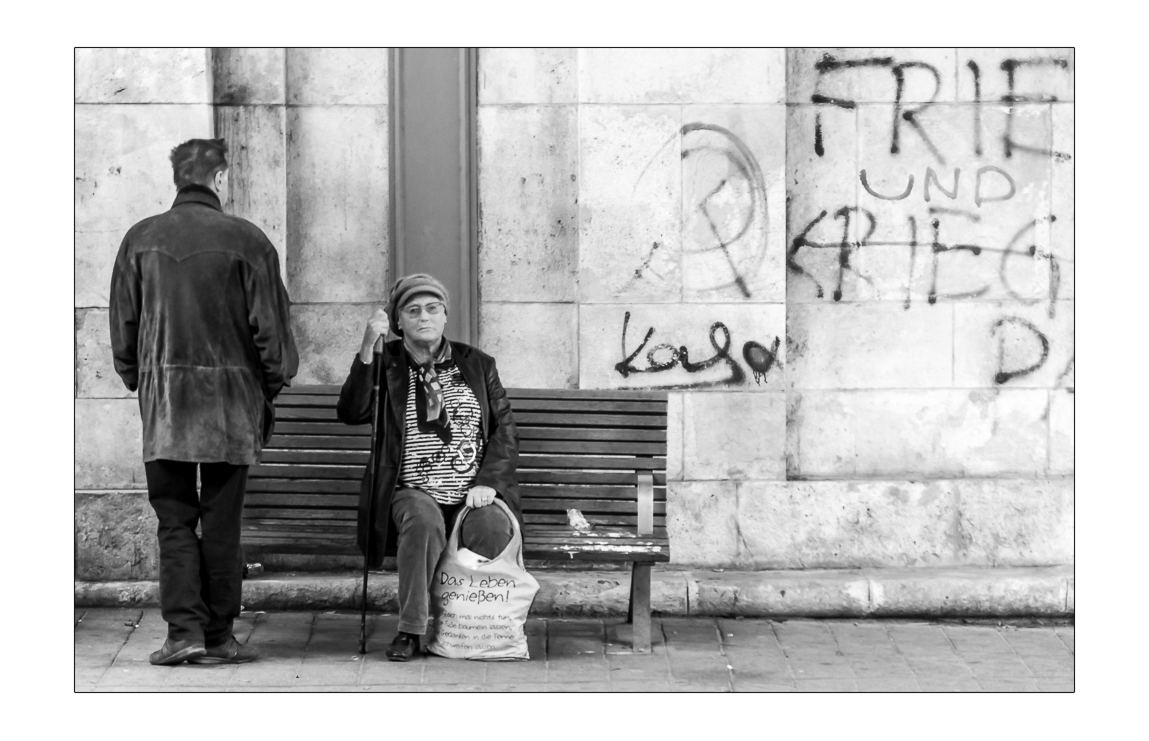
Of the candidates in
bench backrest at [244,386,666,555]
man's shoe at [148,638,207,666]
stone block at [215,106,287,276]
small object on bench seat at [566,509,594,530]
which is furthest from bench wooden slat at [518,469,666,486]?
stone block at [215,106,287,276]

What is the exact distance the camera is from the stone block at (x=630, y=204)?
266 inches

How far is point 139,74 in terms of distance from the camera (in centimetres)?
641

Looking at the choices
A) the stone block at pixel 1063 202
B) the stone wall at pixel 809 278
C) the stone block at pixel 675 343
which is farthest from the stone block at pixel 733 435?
the stone block at pixel 1063 202

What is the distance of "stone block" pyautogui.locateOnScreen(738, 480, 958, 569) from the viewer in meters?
6.84

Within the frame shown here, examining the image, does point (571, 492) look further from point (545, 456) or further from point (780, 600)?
point (780, 600)

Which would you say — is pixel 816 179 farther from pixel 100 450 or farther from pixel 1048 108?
pixel 100 450

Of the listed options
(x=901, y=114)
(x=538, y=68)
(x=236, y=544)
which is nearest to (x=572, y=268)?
(x=538, y=68)

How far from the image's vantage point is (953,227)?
6973 millimetres

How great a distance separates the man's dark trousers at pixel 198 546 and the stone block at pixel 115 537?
4.00 feet

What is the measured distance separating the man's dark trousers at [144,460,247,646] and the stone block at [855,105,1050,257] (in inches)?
130

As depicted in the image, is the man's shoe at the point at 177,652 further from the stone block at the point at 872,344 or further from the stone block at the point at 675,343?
the stone block at the point at 872,344

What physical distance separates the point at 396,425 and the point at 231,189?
70.4 inches

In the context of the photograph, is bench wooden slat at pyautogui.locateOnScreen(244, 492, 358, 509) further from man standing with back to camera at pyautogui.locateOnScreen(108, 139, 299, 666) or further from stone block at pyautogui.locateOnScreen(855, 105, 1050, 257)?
stone block at pyautogui.locateOnScreen(855, 105, 1050, 257)

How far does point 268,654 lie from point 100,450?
1529 mm
